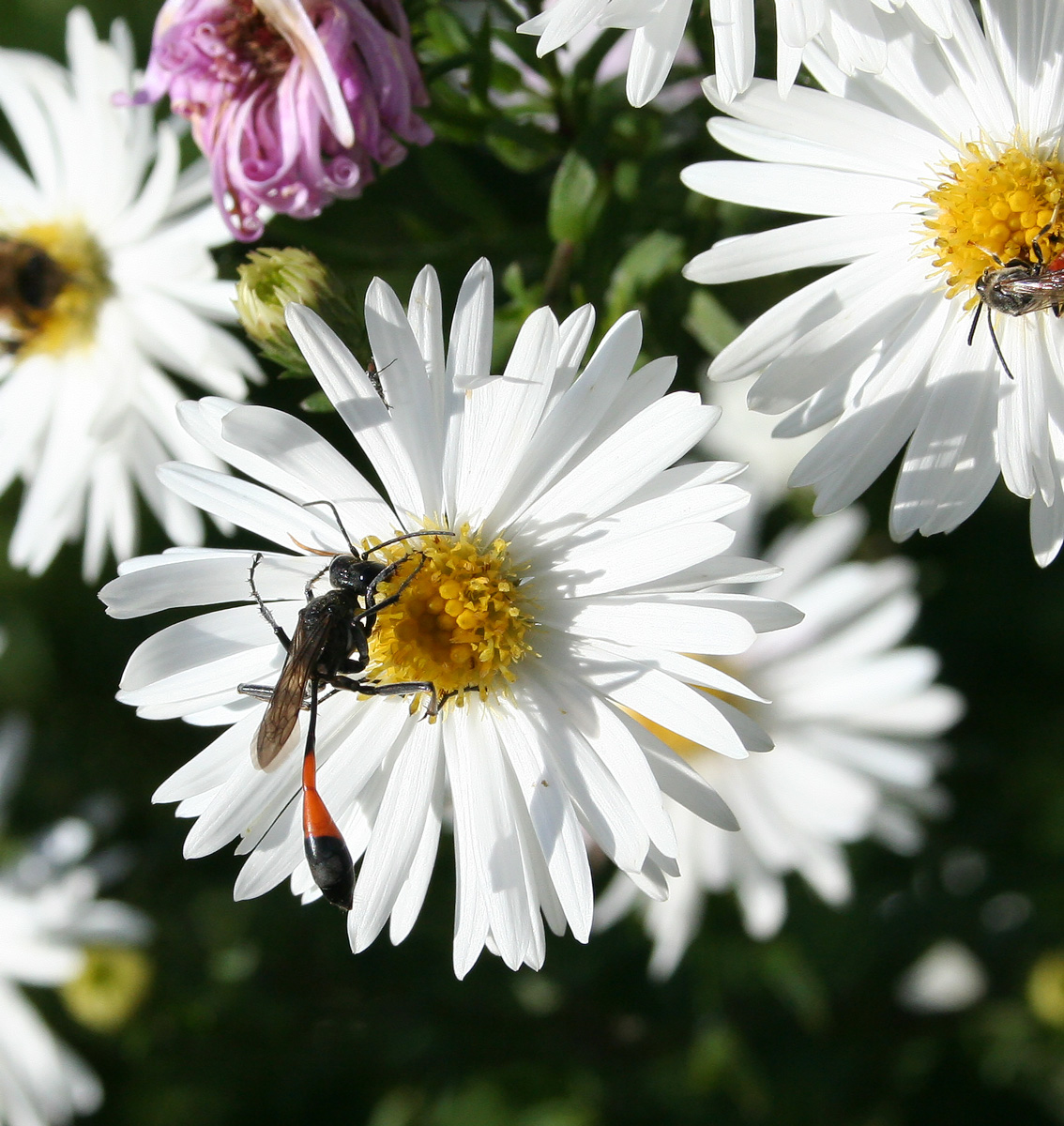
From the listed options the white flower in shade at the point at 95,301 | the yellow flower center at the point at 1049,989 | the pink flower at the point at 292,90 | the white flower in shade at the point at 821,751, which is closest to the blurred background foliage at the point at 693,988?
the yellow flower center at the point at 1049,989

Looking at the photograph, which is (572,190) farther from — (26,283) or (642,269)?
(26,283)

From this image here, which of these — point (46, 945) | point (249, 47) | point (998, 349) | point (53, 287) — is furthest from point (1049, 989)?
point (53, 287)

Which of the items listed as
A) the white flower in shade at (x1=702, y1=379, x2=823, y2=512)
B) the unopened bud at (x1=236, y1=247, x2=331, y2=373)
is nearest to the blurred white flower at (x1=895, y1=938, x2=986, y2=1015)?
the white flower in shade at (x1=702, y1=379, x2=823, y2=512)

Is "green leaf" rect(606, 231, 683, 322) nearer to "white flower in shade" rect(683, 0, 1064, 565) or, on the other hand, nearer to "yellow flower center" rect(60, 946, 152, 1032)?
"white flower in shade" rect(683, 0, 1064, 565)

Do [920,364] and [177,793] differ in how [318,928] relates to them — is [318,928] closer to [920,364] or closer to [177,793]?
[177,793]

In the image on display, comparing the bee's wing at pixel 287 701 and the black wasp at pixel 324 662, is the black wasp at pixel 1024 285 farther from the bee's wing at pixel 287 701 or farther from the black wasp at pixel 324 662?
the bee's wing at pixel 287 701
